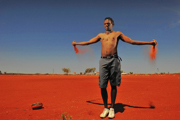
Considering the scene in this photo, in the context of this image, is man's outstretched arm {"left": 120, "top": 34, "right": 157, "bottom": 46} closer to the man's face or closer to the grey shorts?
the man's face

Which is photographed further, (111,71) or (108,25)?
(108,25)

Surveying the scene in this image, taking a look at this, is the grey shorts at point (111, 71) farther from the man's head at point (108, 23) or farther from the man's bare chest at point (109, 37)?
the man's head at point (108, 23)

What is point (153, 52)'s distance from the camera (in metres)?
3.62

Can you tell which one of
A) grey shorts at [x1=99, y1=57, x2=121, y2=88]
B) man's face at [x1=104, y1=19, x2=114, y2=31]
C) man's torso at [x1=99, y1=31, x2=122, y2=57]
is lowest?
grey shorts at [x1=99, y1=57, x2=121, y2=88]

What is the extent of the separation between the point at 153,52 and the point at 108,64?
4.68 feet

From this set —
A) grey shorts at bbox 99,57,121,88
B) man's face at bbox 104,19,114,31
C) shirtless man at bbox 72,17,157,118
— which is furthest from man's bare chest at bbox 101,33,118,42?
grey shorts at bbox 99,57,121,88

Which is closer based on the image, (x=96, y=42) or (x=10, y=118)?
(x=10, y=118)

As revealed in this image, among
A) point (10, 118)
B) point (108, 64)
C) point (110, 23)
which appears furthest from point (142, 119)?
point (10, 118)

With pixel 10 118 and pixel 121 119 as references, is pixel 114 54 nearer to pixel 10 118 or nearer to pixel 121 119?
pixel 121 119

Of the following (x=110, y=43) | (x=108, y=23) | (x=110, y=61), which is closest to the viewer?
(x=110, y=61)

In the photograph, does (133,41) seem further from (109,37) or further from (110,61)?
(110,61)

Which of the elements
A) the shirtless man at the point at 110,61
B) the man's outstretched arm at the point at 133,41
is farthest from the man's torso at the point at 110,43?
the man's outstretched arm at the point at 133,41

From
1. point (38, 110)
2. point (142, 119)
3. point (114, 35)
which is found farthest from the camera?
point (38, 110)

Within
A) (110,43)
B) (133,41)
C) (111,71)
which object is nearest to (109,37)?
(110,43)
